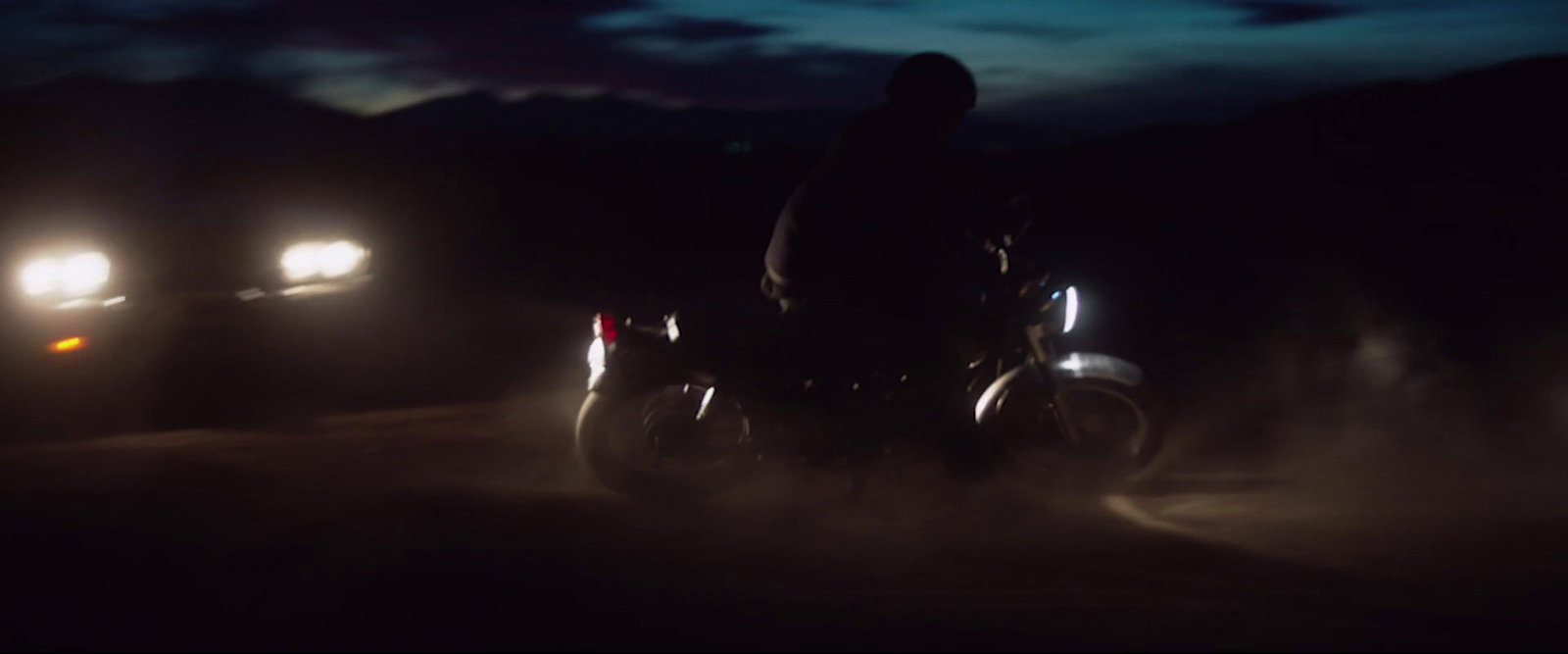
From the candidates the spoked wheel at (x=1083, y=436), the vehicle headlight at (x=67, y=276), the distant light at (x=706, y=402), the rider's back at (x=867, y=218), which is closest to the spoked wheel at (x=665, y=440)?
the distant light at (x=706, y=402)

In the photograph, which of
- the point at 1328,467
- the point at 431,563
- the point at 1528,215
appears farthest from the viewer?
the point at 1528,215

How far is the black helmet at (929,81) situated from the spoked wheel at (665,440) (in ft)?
4.49

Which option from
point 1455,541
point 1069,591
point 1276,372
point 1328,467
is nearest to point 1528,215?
point 1276,372

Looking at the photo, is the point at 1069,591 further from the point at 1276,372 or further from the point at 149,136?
the point at 149,136

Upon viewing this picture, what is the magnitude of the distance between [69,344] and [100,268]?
48 centimetres

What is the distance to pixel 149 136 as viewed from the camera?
9586 mm

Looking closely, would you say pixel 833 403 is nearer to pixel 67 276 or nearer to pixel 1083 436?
pixel 1083 436

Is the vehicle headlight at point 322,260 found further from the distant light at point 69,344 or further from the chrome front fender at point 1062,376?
the chrome front fender at point 1062,376

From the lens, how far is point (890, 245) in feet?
19.5

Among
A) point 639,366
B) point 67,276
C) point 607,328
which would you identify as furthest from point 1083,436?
point 67,276

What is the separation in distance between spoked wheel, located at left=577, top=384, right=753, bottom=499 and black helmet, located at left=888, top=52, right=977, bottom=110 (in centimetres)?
137

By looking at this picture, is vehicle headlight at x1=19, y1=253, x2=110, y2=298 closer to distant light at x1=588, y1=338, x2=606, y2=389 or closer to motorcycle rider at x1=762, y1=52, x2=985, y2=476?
distant light at x1=588, y1=338, x2=606, y2=389

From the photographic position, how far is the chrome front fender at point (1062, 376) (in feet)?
20.3

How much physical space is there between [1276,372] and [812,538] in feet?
15.2
